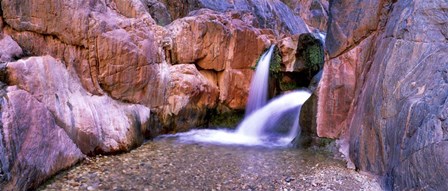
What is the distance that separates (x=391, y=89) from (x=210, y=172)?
3.89 m

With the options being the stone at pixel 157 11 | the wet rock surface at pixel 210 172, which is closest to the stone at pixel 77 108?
the wet rock surface at pixel 210 172

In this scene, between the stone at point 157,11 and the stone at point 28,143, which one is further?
the stone at point 157,11

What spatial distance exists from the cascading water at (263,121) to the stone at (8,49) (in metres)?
5.21

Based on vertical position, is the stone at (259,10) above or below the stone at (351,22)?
above

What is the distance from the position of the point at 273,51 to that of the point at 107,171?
9.15 m


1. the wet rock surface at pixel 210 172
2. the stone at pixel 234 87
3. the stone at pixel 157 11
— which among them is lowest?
the wet rock surface at pixel 210 172

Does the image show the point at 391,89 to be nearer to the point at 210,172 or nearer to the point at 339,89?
the point at 339,89

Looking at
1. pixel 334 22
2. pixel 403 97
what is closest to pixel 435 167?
pixel 403 97

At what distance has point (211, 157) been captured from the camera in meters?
7.72

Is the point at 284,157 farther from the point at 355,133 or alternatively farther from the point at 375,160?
the point at 375,160

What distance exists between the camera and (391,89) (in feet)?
18.1

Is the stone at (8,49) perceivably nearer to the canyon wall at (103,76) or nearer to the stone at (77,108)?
the canyon wall at (103,76)

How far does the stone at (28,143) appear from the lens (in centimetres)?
472

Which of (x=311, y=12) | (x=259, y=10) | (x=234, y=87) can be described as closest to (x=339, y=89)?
(x=234, y=87)
